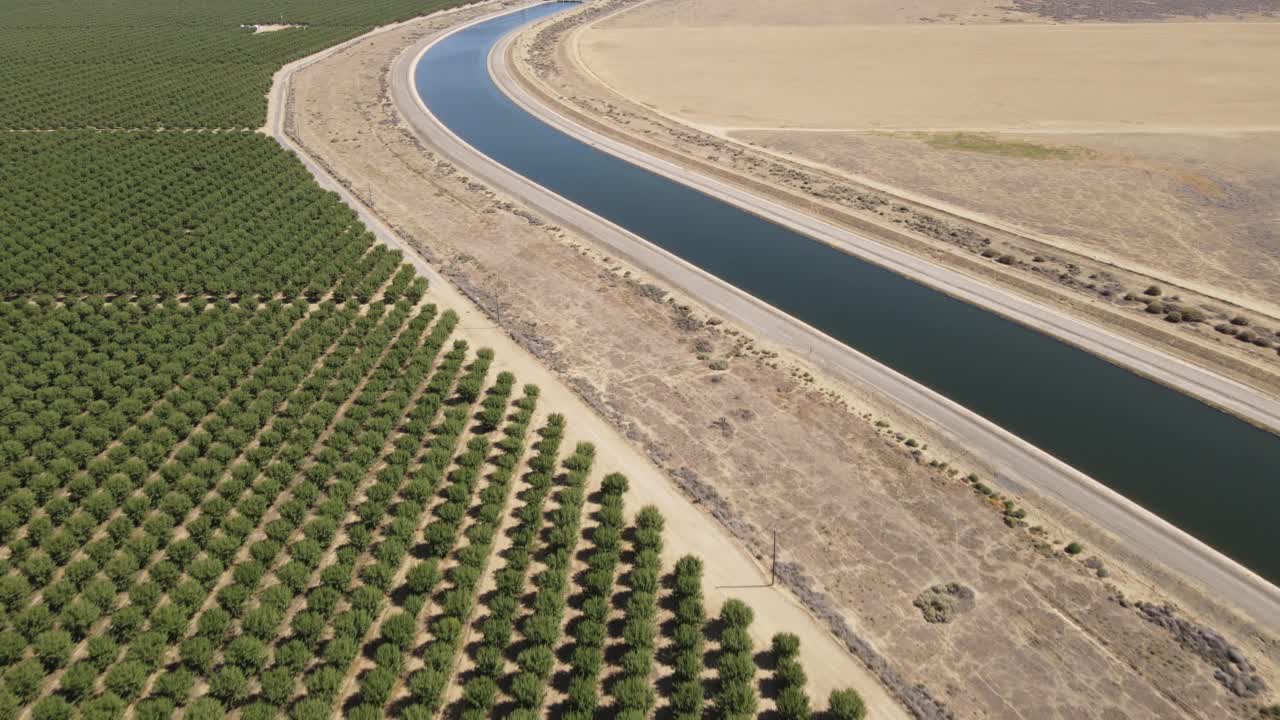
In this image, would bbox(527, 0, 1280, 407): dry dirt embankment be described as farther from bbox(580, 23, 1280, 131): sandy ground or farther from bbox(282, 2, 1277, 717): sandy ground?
bbox(282, 2, 1277, 717): sandy ground

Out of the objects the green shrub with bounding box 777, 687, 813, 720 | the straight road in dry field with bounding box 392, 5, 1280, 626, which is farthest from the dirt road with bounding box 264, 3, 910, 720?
the straight road in dry field with bounding box 392, 5, 1280, 626

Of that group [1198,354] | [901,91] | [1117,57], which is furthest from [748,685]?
[1117,57]

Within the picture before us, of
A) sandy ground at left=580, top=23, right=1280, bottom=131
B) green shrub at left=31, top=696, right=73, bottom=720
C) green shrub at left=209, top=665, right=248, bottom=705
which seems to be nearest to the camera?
green shrub at left=31, top=696, right=73, bottom=720

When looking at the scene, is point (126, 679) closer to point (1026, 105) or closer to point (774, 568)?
point (774, 568)

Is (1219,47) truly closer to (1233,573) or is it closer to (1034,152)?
(1034,152)

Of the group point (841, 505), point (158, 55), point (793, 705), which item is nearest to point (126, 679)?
point (793, 705)

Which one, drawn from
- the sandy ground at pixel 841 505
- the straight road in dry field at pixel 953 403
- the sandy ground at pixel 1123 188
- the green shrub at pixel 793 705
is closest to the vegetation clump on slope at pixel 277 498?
the green shrub at pixel 793 705
